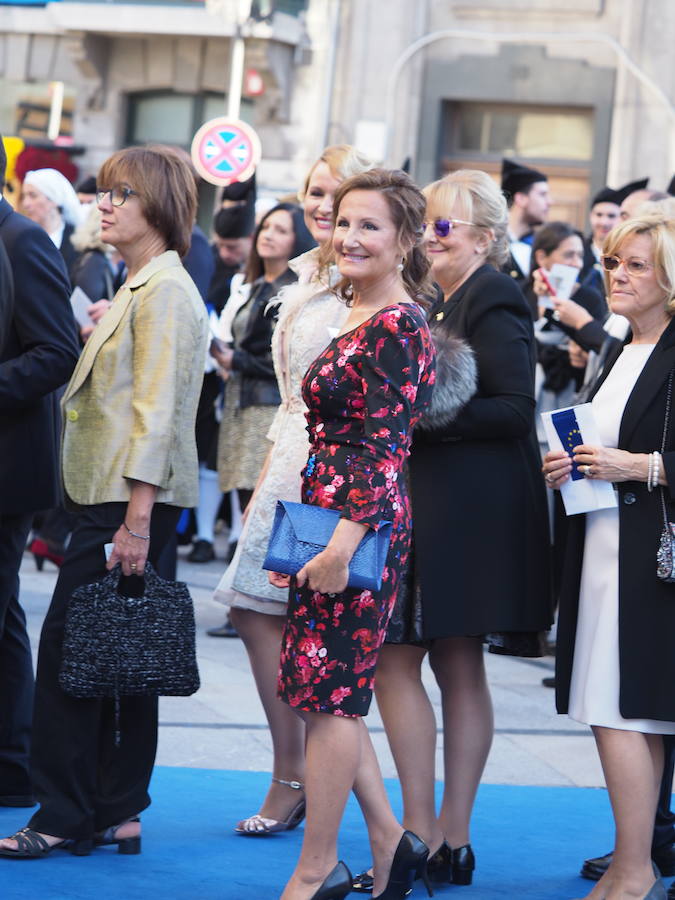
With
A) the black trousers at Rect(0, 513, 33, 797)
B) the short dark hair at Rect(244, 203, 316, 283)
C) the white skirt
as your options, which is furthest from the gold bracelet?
the short dark hair at Rect(244, 203, 316, 283)

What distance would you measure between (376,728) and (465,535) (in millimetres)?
2101

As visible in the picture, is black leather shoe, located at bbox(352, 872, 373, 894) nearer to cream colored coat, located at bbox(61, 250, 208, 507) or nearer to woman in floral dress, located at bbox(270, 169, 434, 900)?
woman in floral dress, located at bbox(270, 169, 434, 900)

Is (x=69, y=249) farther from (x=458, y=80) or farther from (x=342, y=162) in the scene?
(x=458, y=80)

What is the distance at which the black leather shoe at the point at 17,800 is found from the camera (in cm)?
494

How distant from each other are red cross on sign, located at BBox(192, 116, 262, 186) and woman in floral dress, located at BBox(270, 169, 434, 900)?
670cm

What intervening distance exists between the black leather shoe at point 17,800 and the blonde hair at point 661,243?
8.08 feet

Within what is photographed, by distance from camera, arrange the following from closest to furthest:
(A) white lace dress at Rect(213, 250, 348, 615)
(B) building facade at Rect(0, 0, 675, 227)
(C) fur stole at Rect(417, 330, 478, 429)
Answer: (C) fur stole at Rect(417, 330, 478, 429), (A) white lace dress at Rect(213, 250, 348, 615), (B) building facade at Rect(0, 0, 675, 227)

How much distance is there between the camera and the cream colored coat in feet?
14.5

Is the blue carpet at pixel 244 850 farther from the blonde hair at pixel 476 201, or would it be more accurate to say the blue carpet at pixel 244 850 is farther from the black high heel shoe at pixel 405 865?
the blonde hair at pixel 476 201

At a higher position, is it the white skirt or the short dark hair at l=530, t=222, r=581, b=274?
the short dark hair at l=530, t=222, r=581, b=274

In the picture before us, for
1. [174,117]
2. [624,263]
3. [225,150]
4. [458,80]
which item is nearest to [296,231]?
[624,263]

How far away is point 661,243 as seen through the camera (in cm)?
425

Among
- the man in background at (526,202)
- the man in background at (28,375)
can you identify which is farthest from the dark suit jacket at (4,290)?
the man in background at (526,202)

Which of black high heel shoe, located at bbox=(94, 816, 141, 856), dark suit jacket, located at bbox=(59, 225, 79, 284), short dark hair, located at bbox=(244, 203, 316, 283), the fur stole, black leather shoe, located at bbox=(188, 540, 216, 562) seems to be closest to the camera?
the fur stole
